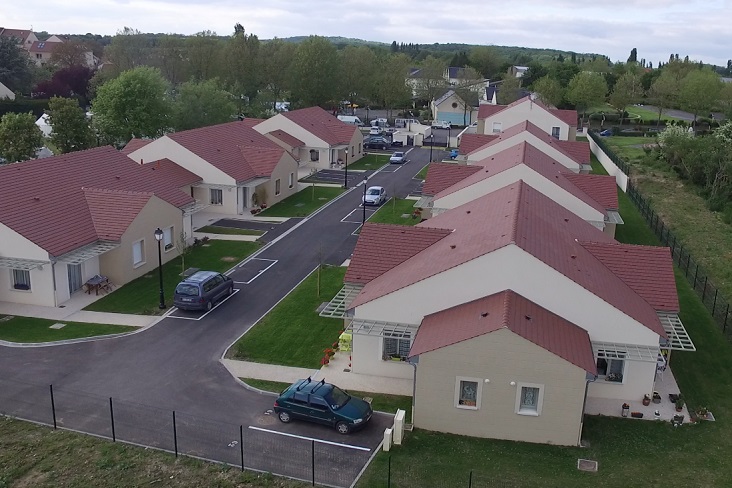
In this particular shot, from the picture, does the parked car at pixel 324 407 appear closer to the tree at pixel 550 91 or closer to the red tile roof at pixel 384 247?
the red tile roof at pixel 384 247

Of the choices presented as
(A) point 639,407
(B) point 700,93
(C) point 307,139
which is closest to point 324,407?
(A) point 639,407

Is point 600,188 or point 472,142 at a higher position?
point 472,142

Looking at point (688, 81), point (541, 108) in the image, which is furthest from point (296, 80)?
point (688, 81)

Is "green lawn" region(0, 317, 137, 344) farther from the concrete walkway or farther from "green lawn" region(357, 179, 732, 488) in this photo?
"green lawn" region(357, 179, 732, 488)

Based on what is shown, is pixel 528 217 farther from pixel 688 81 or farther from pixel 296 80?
pixel 688 81

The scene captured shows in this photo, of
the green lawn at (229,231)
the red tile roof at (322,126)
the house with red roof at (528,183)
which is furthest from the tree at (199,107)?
the house with red roof at (528,183)

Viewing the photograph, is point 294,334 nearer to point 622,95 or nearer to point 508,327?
point 508,327

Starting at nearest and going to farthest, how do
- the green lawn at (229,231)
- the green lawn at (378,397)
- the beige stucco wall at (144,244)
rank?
the green lawn at (378,397) < the beige stucco wall at (144,244) < the green lawn at (229,231)
